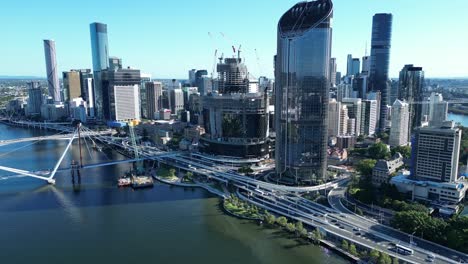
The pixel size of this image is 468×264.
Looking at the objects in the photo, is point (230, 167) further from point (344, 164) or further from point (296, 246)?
point (296, 246)

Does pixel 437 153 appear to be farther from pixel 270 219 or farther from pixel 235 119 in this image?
pixel 235 119

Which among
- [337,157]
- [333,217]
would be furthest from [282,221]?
[337,157]

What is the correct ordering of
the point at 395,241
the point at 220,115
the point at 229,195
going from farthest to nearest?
the point at 220,115 < the point at 229,195 < the point at 395,241

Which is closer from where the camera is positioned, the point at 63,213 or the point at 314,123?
the point at 63,213

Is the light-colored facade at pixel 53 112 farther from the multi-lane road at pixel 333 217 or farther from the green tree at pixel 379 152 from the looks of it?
the green tree at pixel 379 152

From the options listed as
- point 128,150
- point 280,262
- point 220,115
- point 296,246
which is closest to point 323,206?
point 296,246

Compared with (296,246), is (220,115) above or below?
above

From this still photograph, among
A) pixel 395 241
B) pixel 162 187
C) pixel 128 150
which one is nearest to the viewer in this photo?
pixel 395 241
